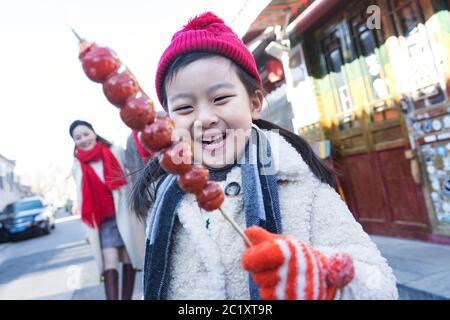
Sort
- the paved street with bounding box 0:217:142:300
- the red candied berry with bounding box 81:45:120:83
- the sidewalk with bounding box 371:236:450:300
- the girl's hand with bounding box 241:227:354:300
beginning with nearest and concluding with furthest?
the girl's hand with bounding box 241:227:354:300 → the red candied berry with bounding box 81:45:120:83 → the sidewalk with bounding box 371:236:450:300 → the paved street with bounding box 0:217:142:300

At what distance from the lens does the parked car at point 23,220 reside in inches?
591

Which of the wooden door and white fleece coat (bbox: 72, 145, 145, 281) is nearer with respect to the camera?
white fleece coat (bbox: 72, 145, 145, 281)

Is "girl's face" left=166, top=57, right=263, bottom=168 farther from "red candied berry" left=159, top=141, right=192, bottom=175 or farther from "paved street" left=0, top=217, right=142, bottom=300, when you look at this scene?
"paved street" left=0, top=217, right=142, bottom=300

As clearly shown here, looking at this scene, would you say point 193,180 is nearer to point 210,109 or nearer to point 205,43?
point 210,109

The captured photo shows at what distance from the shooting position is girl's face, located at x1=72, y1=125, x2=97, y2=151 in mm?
3447

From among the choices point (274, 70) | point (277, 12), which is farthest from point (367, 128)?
point (274, 70)

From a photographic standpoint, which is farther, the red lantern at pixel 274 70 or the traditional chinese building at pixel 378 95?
the red lantern at pixel 274 70

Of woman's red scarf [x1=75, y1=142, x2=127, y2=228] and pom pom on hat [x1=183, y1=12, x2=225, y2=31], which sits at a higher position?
pom pom on hat [x1=183, y1=12, x2=225, y2=31]

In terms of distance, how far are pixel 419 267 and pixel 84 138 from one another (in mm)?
3499

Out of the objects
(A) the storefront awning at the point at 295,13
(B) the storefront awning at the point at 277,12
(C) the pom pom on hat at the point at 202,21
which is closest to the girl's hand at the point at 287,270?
(C) the pom pom on hat at the point at 202,21

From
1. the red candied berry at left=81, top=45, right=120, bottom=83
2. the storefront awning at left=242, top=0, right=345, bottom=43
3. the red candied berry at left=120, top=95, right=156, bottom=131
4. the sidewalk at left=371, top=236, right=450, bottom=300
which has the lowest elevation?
the sidewalk at left=371, top=236, right=450, bottom=300

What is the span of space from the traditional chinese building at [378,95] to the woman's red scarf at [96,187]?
342 centimetres

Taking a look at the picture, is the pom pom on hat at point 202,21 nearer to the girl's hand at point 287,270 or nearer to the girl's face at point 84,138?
the girl's hand at point 287,270

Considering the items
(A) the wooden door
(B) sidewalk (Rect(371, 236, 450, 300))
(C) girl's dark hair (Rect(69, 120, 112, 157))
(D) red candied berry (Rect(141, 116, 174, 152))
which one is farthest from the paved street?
(D) red candied berry (Rect(141, 116, 174, 152))
